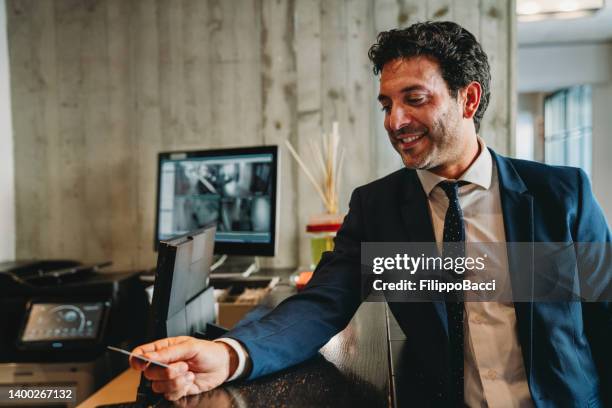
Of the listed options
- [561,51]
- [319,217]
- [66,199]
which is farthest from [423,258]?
[561,51]

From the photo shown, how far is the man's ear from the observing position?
3.69 ft

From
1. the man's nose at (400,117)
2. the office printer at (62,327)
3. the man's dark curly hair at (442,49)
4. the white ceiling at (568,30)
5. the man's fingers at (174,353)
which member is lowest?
the office printer at (62,327)

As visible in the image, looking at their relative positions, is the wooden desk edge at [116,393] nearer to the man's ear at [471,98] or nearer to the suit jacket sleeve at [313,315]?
the suit jacket sleeve at [313,315]

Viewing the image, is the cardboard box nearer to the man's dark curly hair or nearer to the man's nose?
the man's nose

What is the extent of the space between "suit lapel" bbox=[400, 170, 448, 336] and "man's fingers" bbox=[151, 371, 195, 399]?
0.58 meters

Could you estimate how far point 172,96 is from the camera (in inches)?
95.3

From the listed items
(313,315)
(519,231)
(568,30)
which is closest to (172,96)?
(313,315)

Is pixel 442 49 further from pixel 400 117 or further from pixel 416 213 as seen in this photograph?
pixel 416 213

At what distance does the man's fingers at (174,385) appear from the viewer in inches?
29.2

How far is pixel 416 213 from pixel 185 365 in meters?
0.62

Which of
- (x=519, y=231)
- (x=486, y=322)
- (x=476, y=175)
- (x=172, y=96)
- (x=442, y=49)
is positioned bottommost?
(x=486, y=322)

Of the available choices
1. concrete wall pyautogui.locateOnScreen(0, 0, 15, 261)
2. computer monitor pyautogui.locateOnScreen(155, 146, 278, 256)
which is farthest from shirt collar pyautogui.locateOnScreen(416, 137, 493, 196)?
concrete wall pyautogui.locateOnScreen(0, 0, 15, 261)

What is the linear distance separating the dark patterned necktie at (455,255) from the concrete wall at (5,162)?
2280 millimetres

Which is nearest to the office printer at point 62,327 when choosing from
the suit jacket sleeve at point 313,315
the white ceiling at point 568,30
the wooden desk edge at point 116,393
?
the wooden desk edge at point 116,393
